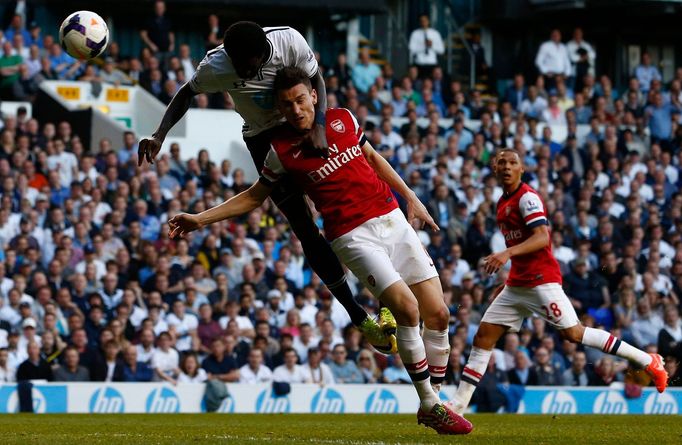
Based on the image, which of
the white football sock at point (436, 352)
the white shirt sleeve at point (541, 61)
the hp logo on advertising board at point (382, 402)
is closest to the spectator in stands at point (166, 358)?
the hp logo on advertising board at point (382, 402)

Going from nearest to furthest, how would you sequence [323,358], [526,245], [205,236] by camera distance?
1. [526,245]
2. [323,358]
3. [205,236]

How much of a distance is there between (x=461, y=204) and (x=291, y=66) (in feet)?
40.0

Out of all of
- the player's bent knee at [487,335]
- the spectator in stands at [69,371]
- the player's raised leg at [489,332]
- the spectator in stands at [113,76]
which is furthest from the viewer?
the spectator in stands at [113,76]

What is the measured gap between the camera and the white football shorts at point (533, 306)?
1270 centimetres

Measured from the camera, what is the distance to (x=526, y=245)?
1205 centimetres

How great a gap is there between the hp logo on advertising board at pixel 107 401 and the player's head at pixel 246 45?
743 centimetres

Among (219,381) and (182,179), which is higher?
(182,179)

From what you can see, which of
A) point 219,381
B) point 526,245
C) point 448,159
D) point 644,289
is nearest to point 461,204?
point 448,159

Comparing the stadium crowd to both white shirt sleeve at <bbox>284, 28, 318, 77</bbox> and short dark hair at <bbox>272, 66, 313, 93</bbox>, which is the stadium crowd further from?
short dark hair at <bbox>272, 66, 313, 93</bbox>

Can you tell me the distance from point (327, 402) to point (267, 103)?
7.48 m

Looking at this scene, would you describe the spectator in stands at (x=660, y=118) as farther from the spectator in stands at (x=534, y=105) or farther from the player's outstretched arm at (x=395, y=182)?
the player's outstretched arm at (x=395, y=182)

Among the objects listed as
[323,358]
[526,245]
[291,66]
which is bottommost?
[323,358]

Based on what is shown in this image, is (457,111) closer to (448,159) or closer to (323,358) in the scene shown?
(448,159)

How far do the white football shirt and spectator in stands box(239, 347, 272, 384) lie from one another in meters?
7.63
